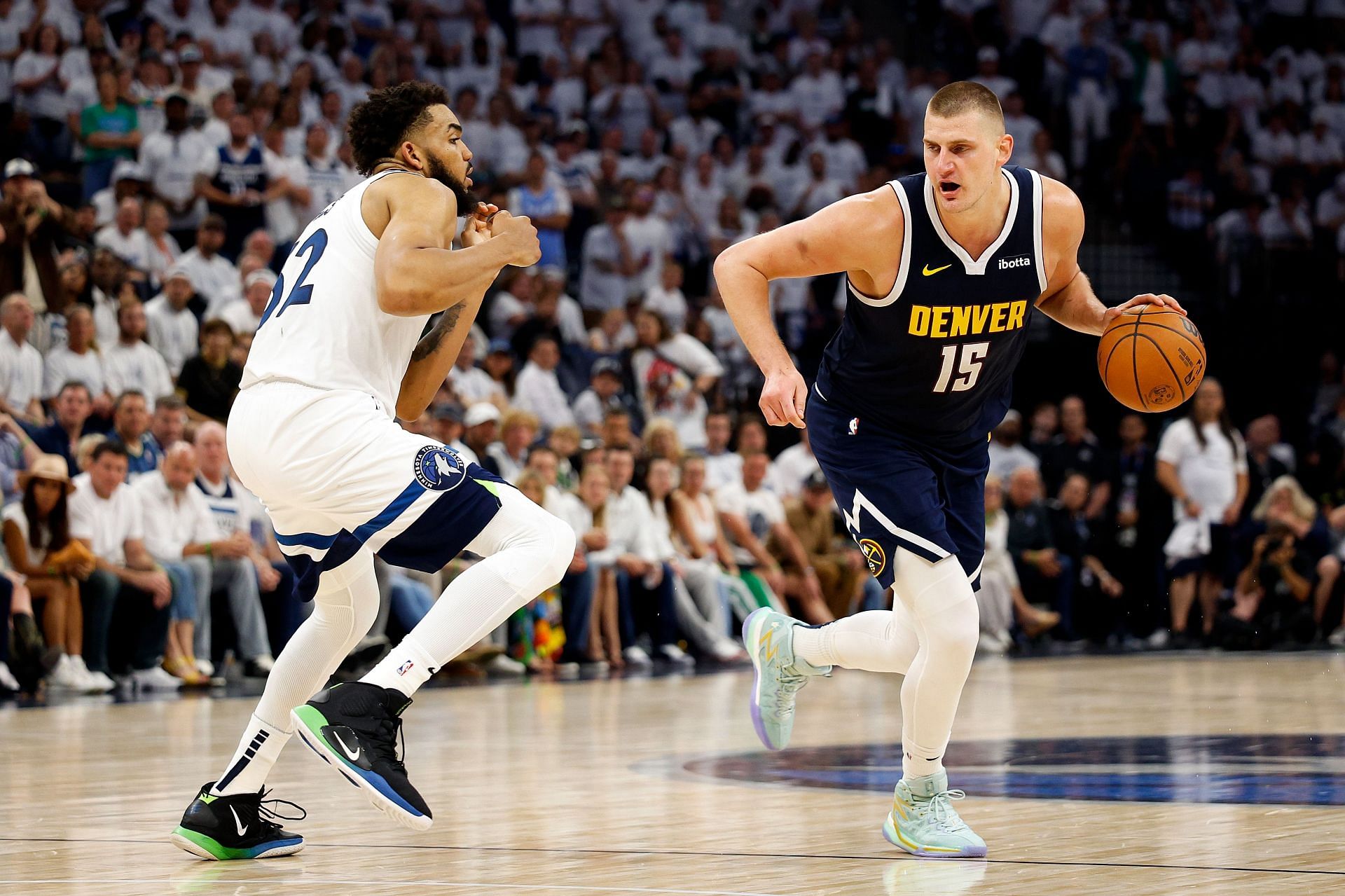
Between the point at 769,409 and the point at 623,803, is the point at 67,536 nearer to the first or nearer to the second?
the point at 623,803

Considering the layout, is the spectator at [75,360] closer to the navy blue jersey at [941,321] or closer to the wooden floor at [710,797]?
the wooden floor at [710,797]

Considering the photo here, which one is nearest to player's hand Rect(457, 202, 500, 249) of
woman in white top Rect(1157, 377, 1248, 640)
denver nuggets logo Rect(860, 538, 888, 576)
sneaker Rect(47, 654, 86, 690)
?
denver nuggets logo Rect(860, 538, 888, 576)

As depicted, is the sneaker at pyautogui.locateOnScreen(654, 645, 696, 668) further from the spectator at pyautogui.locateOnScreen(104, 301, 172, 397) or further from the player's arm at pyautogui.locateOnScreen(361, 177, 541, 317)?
the player's arm at pyautogui.locateOnScreen(361, 177, 541, 317)

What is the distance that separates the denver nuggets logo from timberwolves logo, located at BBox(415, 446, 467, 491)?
1.19 metres

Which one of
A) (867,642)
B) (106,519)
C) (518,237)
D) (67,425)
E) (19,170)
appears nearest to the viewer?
(518,237)

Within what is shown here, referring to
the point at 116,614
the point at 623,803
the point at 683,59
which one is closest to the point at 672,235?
the point at 683,59

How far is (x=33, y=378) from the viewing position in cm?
1185

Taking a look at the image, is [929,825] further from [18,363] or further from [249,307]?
[249,307]

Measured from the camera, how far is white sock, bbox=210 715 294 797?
194 inches

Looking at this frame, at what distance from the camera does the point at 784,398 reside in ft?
15.4

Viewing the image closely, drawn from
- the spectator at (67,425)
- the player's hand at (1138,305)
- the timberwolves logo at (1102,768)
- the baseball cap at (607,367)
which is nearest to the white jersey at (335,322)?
the player's hand at (1138,305)

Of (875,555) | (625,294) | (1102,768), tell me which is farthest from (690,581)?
(875,555)

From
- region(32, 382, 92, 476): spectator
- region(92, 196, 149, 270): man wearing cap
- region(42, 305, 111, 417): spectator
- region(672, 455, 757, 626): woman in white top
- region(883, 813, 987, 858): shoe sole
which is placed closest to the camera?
region(883, 813, 987, 858): shoe sole

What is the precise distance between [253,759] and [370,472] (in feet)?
3.17
